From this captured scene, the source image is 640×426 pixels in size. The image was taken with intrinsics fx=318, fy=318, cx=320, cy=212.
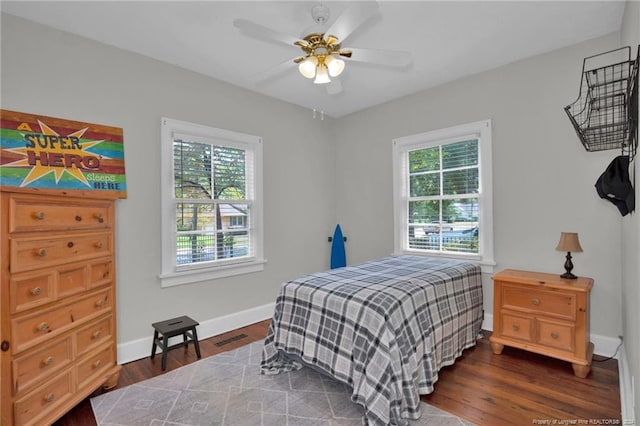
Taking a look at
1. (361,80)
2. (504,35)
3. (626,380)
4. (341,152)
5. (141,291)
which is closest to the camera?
(626,380)

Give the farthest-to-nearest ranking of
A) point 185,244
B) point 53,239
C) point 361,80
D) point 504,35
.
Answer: point 361,80 → point 185,244 → point 504,35 → point 53,239

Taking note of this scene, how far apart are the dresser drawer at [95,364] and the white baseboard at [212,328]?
1.52 feet

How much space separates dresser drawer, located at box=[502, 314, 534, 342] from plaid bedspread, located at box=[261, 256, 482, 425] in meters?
0.28

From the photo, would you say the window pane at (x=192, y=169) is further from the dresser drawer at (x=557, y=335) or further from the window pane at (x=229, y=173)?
the dresser drawer at (x=557, y=335)

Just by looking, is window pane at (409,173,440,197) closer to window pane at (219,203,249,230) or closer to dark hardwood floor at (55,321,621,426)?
dark hardwood floor at (55,321,621,426)

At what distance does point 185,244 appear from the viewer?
10.4 ft

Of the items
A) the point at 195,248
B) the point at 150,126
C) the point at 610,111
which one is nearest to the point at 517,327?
the point at 610,111

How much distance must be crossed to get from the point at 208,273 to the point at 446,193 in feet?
9.02

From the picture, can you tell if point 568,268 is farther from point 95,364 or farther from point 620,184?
point 95,364

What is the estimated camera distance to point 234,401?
2.11m

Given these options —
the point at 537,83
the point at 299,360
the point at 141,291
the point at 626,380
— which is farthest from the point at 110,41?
the point at 626,380

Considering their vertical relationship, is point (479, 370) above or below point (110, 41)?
below

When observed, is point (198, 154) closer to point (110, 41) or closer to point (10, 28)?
point (110, 41)

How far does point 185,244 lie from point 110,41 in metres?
1.85
